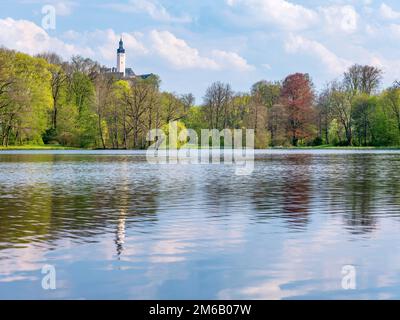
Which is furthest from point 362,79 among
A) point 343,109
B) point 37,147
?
point 37,147

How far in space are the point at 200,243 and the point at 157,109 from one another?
8227cm

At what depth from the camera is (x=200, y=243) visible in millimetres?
12867

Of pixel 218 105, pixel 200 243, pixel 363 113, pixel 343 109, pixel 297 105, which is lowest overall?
pixel 200 243

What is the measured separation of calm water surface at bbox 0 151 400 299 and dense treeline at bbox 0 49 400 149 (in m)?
64.5

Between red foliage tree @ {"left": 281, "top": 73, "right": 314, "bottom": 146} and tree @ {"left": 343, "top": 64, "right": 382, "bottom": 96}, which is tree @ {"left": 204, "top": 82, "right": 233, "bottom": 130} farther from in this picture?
tree @ {"left": 343, "top": 64, "right": 382, "bottom": 96}

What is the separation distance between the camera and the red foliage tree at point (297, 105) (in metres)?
105

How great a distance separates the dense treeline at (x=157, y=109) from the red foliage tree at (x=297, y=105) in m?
0.17

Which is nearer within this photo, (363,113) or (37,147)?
(37,147)

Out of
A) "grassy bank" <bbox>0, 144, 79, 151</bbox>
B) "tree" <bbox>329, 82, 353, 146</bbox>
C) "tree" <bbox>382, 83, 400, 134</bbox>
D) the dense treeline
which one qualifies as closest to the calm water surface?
"grassy bank" <bbox>0, 144, 79, 151</bbox>

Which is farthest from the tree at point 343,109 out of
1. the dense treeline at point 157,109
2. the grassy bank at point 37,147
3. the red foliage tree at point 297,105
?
the grassy bank at point 37,147

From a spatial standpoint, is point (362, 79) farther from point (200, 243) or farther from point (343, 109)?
point (200, 243)

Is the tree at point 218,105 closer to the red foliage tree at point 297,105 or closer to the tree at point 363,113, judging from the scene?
the red foliage tree at point 297,105

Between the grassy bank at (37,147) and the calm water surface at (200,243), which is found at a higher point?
the grassy bank at (37,147)

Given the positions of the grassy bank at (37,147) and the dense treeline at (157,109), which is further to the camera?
the dense treeline at (157,109)
